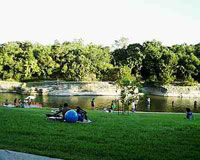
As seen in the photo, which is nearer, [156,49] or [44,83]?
[44,83]

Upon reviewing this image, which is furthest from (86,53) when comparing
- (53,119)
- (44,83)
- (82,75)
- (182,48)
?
(53,119)

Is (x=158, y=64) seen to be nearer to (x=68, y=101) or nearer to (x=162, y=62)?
(x=162, y=62)

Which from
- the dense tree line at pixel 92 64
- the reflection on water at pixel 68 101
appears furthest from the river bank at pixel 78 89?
the reflection on water at pixel 68 101

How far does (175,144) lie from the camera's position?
7.90m

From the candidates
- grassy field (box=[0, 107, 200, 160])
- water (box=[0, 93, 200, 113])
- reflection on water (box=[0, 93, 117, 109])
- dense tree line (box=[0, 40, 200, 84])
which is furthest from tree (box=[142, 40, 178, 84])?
grassy field (box=[0, 107, 200, 160])

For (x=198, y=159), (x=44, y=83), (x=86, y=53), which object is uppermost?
(x=86, y=53)

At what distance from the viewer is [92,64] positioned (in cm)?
6706

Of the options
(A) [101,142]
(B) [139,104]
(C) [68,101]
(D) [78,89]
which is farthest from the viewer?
(D) [78,89]

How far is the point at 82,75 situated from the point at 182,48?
28245 millimetres

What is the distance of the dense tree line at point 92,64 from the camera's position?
6588 centimetres

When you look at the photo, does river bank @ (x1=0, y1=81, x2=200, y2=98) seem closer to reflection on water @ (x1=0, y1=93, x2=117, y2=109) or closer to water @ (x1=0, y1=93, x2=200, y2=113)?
reflection on water @ (x1=0, y1=93, x2=117, y2=109)

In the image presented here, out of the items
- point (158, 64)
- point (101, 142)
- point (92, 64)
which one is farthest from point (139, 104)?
point (101, 142)

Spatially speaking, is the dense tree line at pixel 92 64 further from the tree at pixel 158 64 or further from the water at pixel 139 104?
the water at pixel 139 104

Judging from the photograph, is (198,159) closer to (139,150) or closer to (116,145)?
(139,150)
